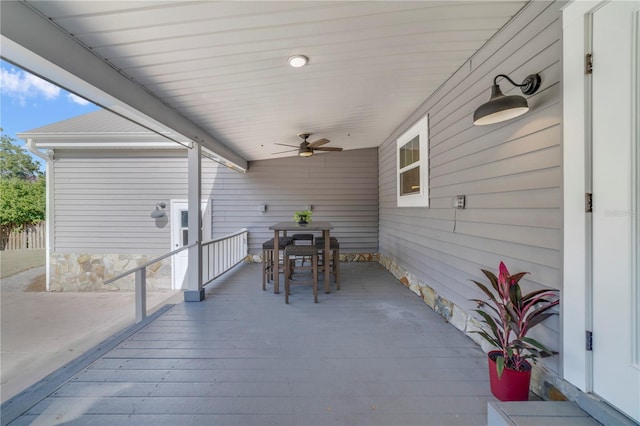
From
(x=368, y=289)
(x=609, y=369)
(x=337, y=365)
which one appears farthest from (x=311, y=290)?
(x=609, y=369)

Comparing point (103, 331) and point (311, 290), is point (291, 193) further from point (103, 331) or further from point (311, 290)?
point (103, 331)

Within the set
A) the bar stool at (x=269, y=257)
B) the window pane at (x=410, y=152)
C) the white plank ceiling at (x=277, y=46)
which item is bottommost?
the bar stool at (x=269, y=257)

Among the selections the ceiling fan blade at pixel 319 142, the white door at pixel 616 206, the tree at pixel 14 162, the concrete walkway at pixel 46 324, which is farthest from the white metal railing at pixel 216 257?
the tree at pixel 14 162

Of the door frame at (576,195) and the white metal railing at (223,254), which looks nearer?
the door frame at (576,195)

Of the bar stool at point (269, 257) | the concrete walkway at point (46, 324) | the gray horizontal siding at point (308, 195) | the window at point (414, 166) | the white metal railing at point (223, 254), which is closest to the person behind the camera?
the concrete walkway at point (46, 324)

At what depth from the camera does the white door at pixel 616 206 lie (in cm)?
124

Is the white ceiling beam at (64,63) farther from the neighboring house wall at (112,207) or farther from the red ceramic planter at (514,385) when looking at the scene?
the neighboring house wall at (112,207)

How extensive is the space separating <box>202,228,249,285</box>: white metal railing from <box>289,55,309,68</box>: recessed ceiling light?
3161 millimetres

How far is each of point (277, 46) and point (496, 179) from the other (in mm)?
2146

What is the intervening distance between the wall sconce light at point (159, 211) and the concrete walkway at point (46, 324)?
187 cm

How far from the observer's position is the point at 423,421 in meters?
1.55

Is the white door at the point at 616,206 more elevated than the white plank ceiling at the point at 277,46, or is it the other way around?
the white plank ceiling at the point at 277,46

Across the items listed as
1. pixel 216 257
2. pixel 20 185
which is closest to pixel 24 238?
pixel 20 185

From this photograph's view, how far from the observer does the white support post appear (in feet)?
11.9
